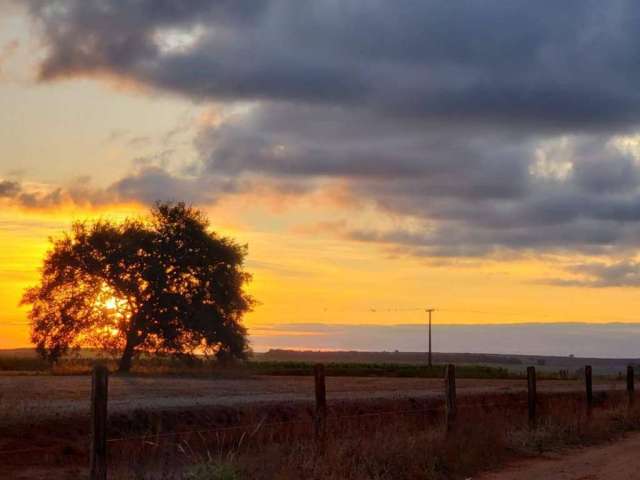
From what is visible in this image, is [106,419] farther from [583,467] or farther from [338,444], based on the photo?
[583,467]

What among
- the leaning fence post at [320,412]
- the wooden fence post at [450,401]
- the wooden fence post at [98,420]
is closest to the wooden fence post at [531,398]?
the wooden fence post at [450,401]

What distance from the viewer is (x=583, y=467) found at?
61.6 feet

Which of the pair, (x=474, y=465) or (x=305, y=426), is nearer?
(x=474, y=465)

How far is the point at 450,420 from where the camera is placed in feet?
65.1

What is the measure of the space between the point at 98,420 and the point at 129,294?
164ft

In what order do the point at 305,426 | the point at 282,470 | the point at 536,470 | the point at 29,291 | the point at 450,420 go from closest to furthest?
the point at 282,470 < the point at 536,470 < the point at 450,420 < the point at 305,426 < the point at 29,291

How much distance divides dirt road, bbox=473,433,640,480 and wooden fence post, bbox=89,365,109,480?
7718mm

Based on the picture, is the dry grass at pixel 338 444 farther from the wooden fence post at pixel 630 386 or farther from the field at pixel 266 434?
the wooden fence post at pixel 630 386

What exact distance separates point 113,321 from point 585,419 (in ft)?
136

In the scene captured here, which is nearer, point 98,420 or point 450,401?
point 98,420

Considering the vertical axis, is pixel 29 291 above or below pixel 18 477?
above

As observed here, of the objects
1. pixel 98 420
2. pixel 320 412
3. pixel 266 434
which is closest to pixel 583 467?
pixel 320 412

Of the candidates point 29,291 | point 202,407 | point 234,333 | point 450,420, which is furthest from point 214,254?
point 450,420

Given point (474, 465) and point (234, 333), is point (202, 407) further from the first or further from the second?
point (234, 333)
